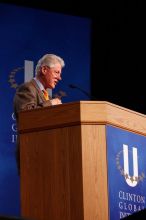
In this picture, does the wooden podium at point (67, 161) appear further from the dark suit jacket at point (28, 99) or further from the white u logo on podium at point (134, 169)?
the dark suit jacket at point (28, 99)

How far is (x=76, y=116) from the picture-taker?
13.5 ft

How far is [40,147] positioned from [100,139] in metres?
0.37

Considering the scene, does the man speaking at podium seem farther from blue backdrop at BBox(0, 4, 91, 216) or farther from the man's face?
blue backdrop at BBox(0, 4, 91, 216)

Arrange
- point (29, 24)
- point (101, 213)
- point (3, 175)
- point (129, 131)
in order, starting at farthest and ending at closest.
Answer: point (29, 24) < point (3, 175) < point (129, 131) < point (101, 213)

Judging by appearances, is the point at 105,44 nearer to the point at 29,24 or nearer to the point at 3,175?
the point at 29,24

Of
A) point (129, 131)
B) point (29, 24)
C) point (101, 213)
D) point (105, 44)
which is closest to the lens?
point (101, 213)

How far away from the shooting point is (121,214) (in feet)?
13.5

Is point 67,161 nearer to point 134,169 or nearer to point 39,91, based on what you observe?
point 134,169

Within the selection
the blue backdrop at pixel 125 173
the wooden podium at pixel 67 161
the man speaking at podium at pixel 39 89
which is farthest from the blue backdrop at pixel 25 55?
the blue backdrop at pixel 125 173

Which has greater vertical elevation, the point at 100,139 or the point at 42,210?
the point at 100,139

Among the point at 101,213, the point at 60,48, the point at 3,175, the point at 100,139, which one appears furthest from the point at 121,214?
the point at 60,48

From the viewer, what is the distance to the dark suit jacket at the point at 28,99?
4.59m

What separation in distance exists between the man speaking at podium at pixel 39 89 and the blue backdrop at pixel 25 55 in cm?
120

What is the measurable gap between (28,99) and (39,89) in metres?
0.19
